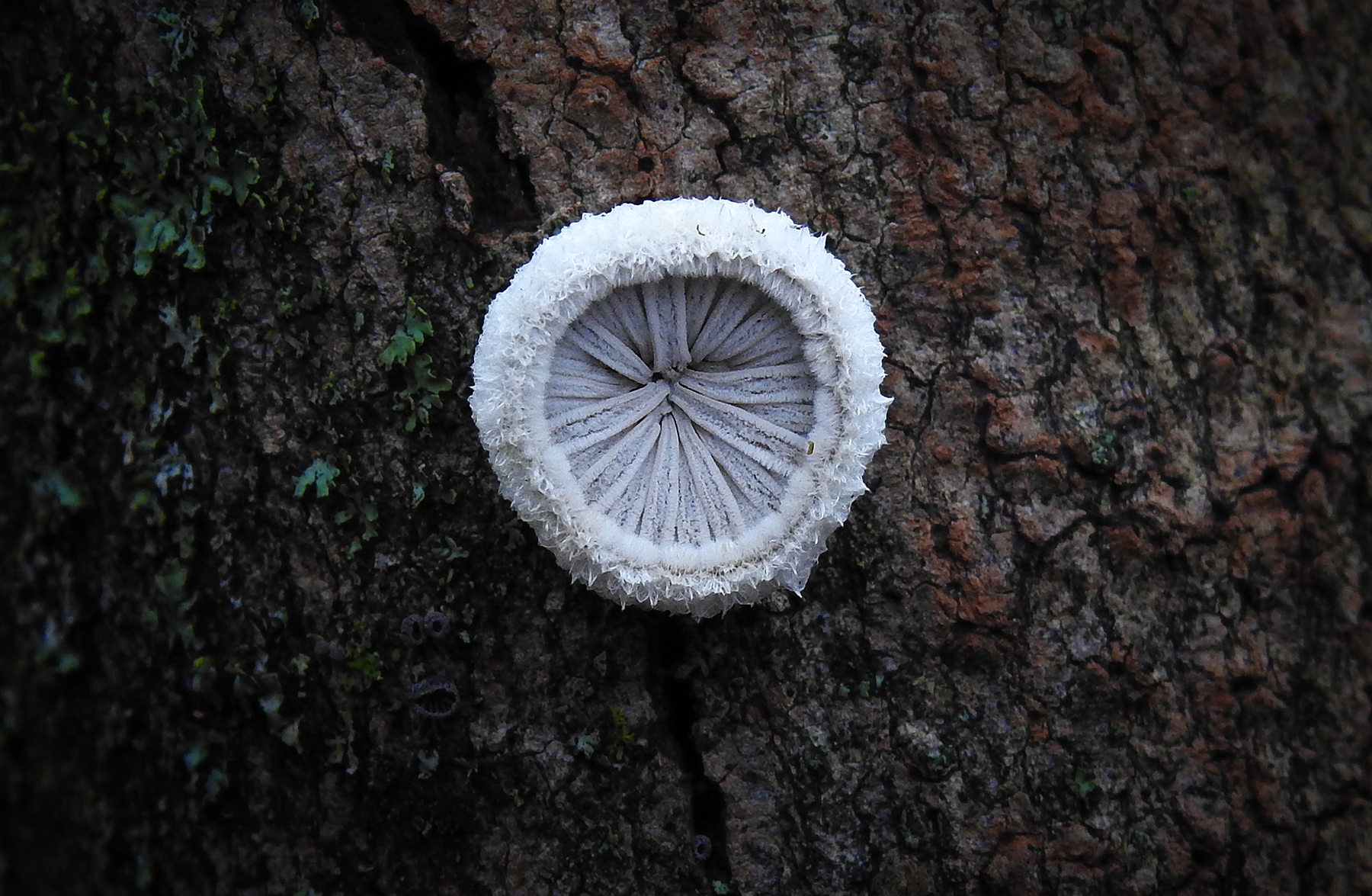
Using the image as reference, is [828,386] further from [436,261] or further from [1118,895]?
[1118,895]

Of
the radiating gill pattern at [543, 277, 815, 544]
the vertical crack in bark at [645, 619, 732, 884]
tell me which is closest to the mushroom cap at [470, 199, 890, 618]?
the radiating gill pattern at [543, 277, 815, 544]

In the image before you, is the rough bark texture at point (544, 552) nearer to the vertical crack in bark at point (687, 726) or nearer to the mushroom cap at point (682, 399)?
the vertical crack in bark at point (687, 726)

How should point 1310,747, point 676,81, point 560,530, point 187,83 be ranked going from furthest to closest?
point 1310,747 → point 676,81 → point 187,83 → point 560,530

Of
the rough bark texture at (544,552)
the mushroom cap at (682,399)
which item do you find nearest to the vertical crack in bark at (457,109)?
the rough bark texture at (544,552)

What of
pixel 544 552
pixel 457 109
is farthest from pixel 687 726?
pixel 457 109

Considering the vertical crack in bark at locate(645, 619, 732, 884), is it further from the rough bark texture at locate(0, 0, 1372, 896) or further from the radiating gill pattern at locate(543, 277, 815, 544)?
the radiating gill pattern at locate(543, 277, 815, 544)

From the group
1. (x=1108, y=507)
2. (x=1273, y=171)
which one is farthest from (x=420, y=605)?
(x=1273, y=171)

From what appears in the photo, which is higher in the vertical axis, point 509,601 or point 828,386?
point 828,386
